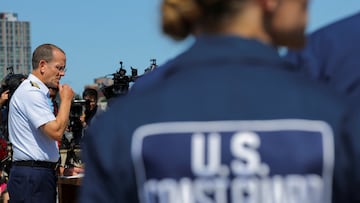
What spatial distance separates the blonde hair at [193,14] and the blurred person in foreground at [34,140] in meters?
3.76

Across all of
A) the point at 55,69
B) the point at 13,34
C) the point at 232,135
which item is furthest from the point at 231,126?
the point at 13,34

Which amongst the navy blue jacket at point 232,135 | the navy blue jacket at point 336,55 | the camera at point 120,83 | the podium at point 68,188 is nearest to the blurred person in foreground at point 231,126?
the navy blue jacket at point 232,135

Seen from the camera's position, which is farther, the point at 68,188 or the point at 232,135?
the point at 68,188

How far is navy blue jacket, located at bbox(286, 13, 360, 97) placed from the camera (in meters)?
1.93

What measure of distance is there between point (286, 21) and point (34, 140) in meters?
4.01

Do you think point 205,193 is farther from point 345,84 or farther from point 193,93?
point 345,84

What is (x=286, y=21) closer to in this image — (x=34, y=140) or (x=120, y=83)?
(x=34, y=140)

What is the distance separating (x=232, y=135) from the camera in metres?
1.33

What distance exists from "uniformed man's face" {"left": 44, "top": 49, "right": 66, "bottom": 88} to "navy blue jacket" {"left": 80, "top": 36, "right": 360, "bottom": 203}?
13.7 ft

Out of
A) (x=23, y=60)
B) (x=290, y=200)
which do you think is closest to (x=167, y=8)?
(x=290, y=200)

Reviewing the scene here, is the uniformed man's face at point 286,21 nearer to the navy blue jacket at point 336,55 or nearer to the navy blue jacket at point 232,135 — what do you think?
the navy blue jacket at point 232,135

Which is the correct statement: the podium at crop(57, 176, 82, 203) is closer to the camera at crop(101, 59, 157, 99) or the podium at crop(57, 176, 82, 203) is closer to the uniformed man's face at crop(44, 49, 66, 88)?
the uniformed man's face at crop(44, 49, 66, 88)

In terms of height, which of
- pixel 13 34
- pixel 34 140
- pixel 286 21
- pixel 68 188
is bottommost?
pixel 68 188

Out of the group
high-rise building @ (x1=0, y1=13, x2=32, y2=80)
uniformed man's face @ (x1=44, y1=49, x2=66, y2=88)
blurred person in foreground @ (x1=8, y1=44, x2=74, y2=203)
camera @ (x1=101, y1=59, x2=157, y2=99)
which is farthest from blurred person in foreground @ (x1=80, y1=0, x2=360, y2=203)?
high-rise building @ (x1=0, y1=13, x2=32, y2=80)
